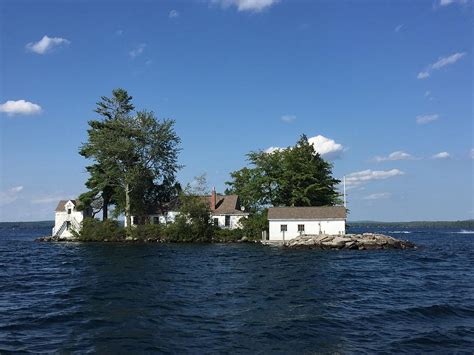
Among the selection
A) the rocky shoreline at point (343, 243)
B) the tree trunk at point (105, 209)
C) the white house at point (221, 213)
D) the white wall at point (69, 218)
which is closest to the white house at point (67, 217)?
the white wall at point (69, 218)

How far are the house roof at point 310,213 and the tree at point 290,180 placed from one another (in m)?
6.63

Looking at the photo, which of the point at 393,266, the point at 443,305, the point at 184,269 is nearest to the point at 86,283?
A: the point at 184,269

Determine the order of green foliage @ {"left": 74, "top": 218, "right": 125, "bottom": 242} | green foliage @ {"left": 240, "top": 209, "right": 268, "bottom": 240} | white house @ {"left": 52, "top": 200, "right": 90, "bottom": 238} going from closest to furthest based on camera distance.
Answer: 1. green foliage @ {"left": 240, "top": 209, "right": 268, "bottom": 240}
2. green foliage @ {"left": 74, "top": 218, "right": 125, "bottom": 242}
3. white house @ {"left": 52, "top": 200, "right": 90, "bottom": 238}

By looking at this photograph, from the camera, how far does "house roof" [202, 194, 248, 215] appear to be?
2869 inches

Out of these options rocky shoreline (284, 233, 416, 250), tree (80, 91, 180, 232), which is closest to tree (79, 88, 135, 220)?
tree (80, 91, 180, 232)

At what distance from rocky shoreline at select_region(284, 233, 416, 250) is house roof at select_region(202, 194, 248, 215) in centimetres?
1671

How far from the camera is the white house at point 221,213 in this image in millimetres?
72312

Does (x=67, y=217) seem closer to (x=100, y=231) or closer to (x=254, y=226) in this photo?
(x=100, y=231)

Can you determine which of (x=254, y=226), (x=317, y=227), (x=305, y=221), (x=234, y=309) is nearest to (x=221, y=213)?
(x=254, y=226)

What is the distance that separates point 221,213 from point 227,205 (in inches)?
100

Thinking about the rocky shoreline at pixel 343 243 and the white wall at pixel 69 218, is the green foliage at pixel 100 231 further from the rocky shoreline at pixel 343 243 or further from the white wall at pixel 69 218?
the rocky shoreline at pixel 343 243

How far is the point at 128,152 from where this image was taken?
69.8 m

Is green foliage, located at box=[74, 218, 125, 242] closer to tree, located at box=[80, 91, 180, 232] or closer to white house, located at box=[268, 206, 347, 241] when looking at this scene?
tree, located at box=[80, 91, 180, 232]

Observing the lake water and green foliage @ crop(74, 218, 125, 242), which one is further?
green foliage @ crop(74, 218, 125, 242)
